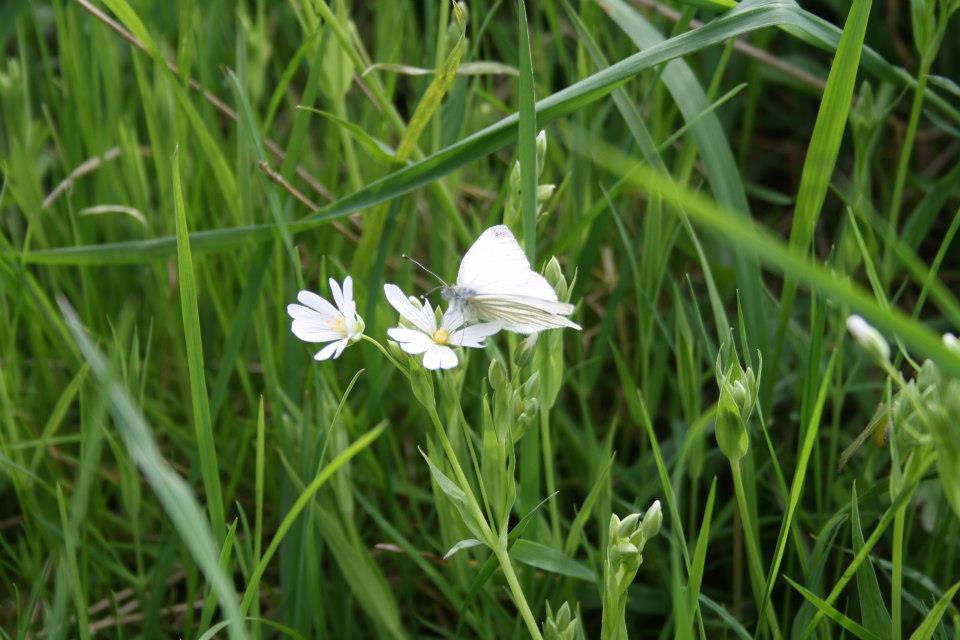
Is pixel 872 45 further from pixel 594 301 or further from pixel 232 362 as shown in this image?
pixel 232 362

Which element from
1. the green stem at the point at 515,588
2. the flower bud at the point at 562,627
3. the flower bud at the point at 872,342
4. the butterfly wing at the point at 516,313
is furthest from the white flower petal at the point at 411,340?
the flower bud at the point at 872,342

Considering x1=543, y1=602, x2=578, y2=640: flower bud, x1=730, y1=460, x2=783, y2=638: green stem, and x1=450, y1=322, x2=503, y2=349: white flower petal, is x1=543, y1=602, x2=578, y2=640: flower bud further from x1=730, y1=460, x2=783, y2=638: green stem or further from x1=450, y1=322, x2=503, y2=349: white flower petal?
x1=450, y1=322, x2=503, y2=349: white flower petal

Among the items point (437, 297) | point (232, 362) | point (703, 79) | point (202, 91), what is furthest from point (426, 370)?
point (703, 79)

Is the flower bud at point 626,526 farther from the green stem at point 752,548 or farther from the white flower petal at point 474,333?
the white flower petal at point 474,333

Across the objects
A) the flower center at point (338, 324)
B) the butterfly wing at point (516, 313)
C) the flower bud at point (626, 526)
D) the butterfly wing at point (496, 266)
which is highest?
the butterfly wing at point (496, 266)

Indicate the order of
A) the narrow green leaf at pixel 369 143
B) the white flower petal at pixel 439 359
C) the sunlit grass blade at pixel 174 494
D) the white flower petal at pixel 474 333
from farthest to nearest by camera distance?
the narrow green leaf at pixel 369 143 → the white flower petal at pixel 474 333 → the white flower petal at pixel 439 359 → the sunlit grass blade at pixel 174 494

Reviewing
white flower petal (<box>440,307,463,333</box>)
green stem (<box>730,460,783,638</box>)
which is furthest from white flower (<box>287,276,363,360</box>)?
green stem (<box>730,460,783,638</box>)
